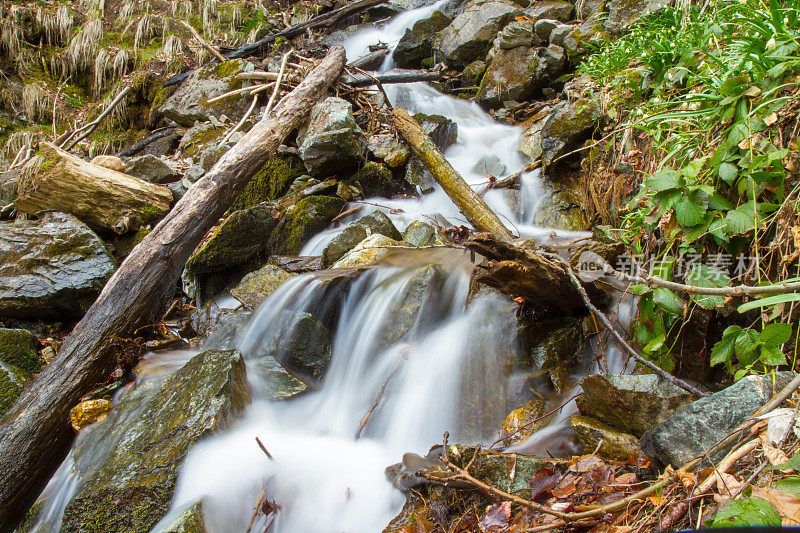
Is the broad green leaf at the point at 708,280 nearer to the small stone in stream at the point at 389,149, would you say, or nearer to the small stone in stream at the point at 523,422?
the small stone in stream at the point at 523,422

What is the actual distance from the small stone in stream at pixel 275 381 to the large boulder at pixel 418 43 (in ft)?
26.0

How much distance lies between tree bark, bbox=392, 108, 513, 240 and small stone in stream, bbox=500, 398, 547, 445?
5.50ft

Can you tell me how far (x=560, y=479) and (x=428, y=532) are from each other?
614mm

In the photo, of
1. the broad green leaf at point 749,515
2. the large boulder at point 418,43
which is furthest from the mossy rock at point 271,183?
the broad green leaf at point 749,515

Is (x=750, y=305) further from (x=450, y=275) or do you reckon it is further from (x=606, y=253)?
(x=450, y=275)


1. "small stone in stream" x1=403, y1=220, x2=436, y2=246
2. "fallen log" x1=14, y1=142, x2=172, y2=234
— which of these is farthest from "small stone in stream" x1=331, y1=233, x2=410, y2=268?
"fallen log" x1=14, y1=142, x2=172, y2=234

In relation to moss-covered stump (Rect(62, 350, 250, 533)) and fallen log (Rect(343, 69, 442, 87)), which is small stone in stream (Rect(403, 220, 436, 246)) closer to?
moss-covered stump (Rect(62, 350, 250, 533))

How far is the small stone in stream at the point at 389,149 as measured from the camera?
252 inches

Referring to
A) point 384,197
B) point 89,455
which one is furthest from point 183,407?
point 384,197

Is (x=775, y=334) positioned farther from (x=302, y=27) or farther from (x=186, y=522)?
(x=302, y=27)

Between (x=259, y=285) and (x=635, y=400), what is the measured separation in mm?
3606

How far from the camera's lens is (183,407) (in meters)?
2.90

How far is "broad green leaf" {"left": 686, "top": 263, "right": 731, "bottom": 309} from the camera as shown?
2064mm

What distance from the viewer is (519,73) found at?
24.0 feet
